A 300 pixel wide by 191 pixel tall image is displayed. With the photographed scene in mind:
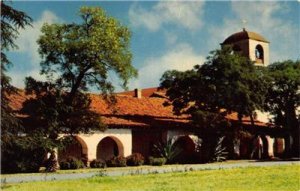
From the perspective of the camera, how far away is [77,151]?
1417 inches

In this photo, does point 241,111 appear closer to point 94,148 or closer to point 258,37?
point 94,148

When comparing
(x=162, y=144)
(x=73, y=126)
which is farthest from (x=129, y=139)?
(x=73, y=126)

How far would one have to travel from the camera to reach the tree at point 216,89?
3706cm

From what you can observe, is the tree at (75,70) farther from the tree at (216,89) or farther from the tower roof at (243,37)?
the tower roof at (243,37)

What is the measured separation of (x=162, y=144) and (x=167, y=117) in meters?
4.93

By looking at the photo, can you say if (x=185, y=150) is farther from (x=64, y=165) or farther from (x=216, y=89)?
(x=64, y=165)

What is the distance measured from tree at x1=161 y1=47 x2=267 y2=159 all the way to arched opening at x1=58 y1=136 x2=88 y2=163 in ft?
26.5

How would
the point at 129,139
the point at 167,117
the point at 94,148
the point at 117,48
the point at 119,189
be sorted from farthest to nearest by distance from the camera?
the point at 167,117 < the point at 129,139 < the point at 94,148 < the point at 117,48 < the point at 119,189

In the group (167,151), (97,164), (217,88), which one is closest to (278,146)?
(217,88)

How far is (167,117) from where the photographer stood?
141ft

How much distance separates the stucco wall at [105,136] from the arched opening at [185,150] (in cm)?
365

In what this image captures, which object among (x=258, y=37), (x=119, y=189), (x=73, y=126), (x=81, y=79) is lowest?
(x=119, y=189)

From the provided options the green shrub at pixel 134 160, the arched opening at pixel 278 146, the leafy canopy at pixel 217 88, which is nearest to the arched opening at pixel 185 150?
the leafy canopy at pixel 217 88

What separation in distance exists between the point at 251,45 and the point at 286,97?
9403 millimetres
